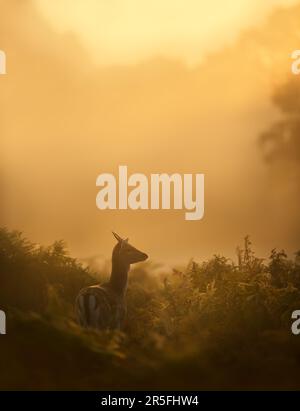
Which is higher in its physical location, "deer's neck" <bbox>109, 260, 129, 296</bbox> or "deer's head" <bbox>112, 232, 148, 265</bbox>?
"deer's head" <bbox>112, 232, 148, 265</bbox>

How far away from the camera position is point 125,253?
3139 mm

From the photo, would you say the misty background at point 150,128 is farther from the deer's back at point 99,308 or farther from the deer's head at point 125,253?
the deer's back at point 99,308

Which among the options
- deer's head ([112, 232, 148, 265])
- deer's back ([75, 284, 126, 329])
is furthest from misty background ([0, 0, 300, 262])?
deer's back ([75, 284, 126, 329])

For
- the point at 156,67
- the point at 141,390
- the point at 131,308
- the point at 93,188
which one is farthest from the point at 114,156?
the point at 141,390

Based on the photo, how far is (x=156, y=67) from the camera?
3139mm

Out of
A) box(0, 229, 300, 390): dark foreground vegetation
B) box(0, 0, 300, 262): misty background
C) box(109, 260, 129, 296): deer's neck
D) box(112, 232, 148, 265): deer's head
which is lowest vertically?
box(0, 229, 300, 390): dark foreground vegetation

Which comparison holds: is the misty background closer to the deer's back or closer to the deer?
the deer

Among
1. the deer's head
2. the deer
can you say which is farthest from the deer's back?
the deer's head

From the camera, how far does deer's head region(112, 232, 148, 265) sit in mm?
3137

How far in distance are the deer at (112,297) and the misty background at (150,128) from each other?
5 cm

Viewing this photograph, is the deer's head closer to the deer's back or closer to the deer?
the deer

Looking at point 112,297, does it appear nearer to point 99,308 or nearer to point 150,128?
point 99,308

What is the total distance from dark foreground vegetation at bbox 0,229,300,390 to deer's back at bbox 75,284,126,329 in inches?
1.3

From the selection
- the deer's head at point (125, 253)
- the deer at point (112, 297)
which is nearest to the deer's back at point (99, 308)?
the deer at point (112, 297)
